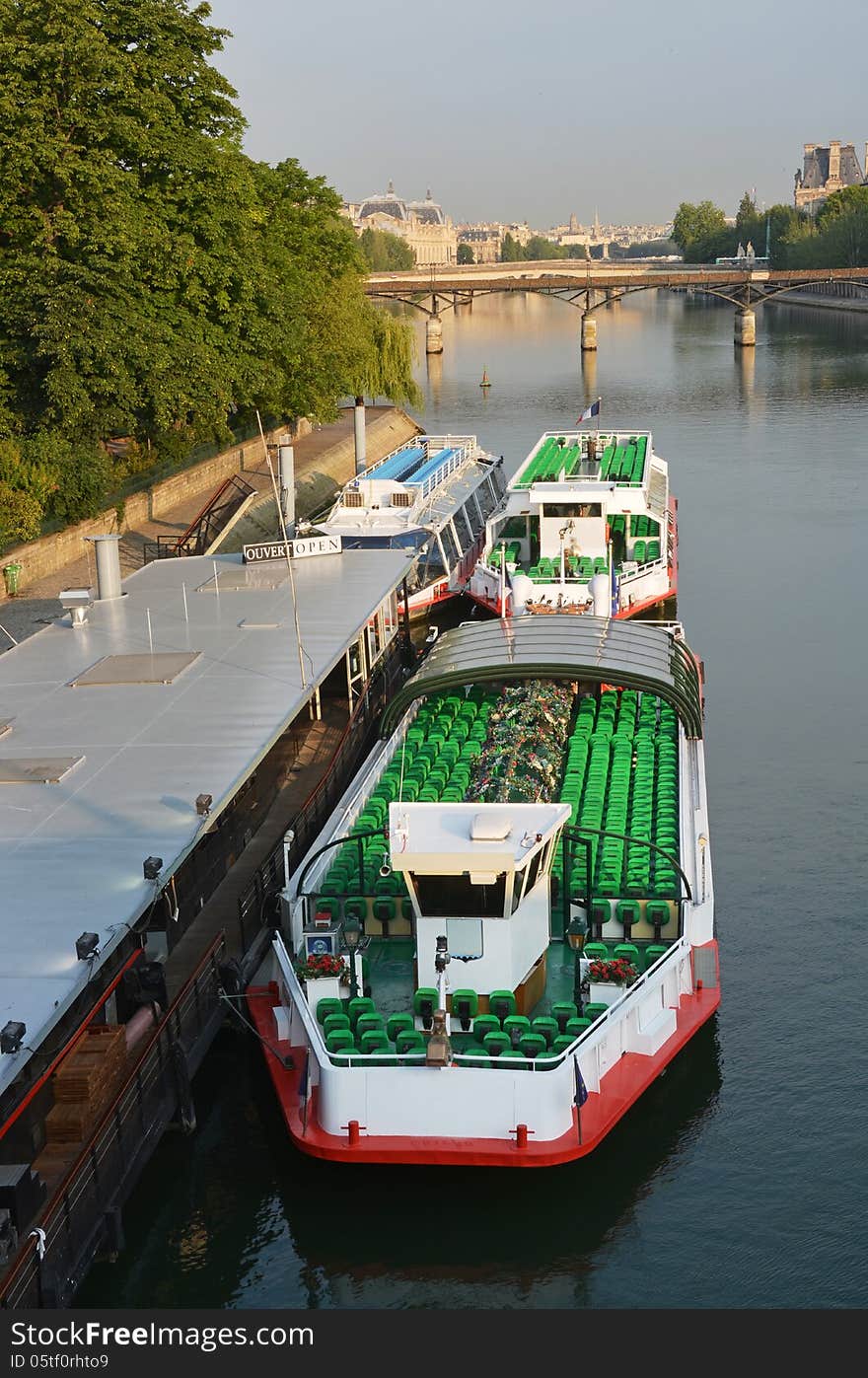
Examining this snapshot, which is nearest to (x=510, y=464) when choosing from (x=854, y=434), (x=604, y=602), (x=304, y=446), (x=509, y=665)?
(x=304, y=446)

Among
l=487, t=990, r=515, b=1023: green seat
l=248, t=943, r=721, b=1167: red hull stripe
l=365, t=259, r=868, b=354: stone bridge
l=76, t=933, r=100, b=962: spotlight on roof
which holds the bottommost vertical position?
l=248, t=943, r=721, b=1167: red hull stripe

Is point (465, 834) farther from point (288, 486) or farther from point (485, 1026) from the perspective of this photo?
point (288, 486)

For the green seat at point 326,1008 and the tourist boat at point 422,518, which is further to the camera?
the tourist boat at point 422,518

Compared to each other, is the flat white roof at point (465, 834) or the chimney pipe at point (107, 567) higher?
the chimney pipe at point (107, 567)

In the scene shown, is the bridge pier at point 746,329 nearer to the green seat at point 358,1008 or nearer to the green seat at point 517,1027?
the green seat at point 358,1008

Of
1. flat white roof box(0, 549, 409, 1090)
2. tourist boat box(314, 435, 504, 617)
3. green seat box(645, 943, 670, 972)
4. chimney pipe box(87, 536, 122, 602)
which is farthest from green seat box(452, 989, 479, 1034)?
tourist boat box(314, 435, 504, 617)

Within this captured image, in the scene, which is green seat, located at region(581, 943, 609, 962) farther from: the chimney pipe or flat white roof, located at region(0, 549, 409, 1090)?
the chimney pipe

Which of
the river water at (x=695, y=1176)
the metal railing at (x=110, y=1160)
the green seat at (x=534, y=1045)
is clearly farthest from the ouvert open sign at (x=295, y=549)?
the green seat at (x=534, y=1045)
